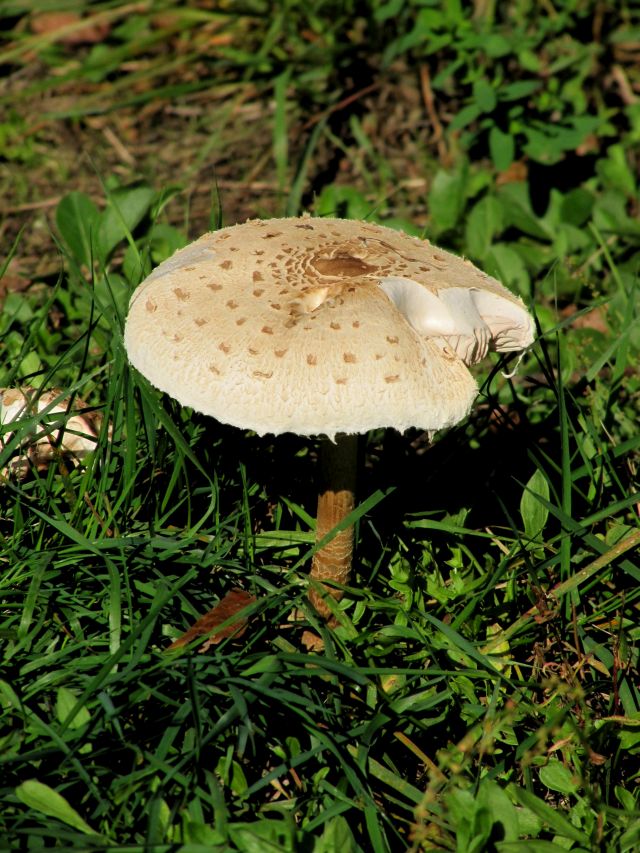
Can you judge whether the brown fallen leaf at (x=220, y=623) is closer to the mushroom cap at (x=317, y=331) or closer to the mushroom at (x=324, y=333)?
the mushroom at (x=324, y=333)

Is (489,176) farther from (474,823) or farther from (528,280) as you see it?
(474,823)

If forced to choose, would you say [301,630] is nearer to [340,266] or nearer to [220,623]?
[220,623]

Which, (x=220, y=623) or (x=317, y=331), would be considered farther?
(x=220, y=623)

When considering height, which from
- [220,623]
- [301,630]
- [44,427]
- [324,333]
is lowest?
[301,630]

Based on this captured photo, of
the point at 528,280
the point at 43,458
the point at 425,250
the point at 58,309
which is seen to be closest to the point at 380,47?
the point at 528,280

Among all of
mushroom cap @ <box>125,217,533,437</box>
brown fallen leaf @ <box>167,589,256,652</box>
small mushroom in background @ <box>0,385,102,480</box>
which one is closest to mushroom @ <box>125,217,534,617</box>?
mushroom cap @ <box>125,217,533,437</box>

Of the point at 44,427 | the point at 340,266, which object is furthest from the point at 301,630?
the point at 340,266

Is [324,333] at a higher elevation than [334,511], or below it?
higher
